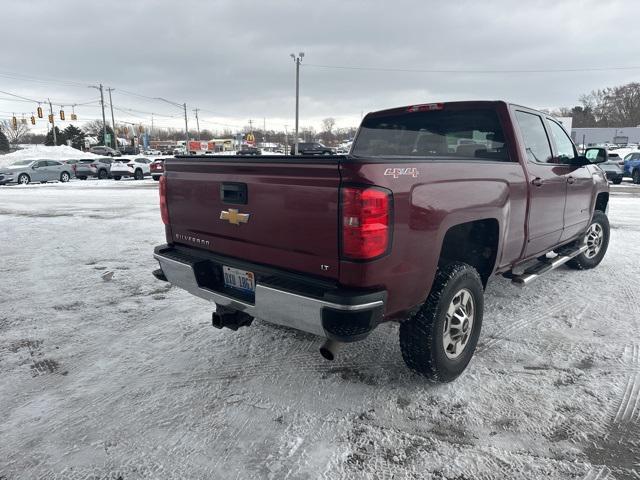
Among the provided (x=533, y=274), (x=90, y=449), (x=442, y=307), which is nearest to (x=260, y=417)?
(x=90, y=449)

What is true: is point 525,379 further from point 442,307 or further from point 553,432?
point 442,307

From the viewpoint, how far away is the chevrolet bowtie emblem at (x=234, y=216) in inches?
115

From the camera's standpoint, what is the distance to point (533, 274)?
13.5 feet

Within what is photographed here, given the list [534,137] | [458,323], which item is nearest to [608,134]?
[534,137]

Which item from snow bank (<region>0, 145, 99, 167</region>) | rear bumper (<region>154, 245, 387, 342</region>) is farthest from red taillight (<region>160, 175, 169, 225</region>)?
snow bank (<region>0, 145, 99, 167</region>)

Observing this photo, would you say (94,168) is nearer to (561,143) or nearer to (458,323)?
(561,143)

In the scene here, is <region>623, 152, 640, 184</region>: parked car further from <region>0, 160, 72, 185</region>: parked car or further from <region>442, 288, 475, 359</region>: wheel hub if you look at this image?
<region>0, 160, 72, 185</region>: parked car

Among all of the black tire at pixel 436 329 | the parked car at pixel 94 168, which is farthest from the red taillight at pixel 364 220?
the parked car at pixel 94 168

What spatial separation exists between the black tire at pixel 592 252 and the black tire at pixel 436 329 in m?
3.73

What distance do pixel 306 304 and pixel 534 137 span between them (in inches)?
126

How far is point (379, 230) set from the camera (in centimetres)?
241

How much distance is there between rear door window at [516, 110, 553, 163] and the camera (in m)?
4.15

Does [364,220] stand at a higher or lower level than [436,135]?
lower

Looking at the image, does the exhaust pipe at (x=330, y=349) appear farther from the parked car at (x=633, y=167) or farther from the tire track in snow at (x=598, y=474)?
the parked car at (x=633, y=167)
